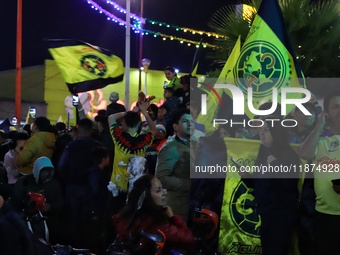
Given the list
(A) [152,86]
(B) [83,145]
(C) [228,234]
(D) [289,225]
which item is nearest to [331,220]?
(D) [289,225]

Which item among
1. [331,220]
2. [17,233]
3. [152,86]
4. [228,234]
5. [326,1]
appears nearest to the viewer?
[17,233]

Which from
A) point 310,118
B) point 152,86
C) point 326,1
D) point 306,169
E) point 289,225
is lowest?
point 152,86

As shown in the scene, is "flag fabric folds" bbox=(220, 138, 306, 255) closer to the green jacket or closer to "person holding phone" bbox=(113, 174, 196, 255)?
the green jacket

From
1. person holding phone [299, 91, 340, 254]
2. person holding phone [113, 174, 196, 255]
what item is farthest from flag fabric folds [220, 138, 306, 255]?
person holding phone [113, 174, 196, 255]

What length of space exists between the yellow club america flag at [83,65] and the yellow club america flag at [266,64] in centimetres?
231

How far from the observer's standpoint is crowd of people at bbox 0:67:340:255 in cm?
463

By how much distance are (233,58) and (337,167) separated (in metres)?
2.29

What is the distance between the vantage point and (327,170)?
5055mm

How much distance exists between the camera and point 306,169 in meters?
5.27

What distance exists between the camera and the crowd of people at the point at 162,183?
15.2ft

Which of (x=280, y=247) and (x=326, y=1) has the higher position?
(x=326, y=1)

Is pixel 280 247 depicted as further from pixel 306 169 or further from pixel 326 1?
pixel 326 1

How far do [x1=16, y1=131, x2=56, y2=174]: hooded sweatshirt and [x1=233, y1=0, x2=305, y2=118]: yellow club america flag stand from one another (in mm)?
2823

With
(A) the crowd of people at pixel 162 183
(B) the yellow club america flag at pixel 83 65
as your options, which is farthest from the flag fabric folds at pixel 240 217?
(B) the yellow club america flag at pixel 83 65
